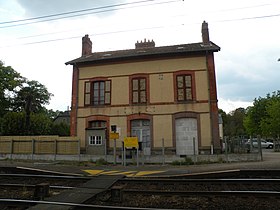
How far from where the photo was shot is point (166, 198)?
22.4 ft

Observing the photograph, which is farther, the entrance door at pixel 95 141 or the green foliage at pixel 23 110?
the green foliage at pixel 23 110

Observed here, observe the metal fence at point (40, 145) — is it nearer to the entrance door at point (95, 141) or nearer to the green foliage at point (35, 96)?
the entrance door at point (95, 141)

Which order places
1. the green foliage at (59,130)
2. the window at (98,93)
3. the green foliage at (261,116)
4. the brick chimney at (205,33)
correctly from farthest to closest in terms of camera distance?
1. the green foliage at (59,130)
2. the green foliage at (261,116)
3. the brick chimney at (205,33)
4. the window at (98,93)

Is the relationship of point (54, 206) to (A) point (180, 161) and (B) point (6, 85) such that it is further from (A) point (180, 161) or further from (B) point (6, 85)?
(B) point (6, 85)

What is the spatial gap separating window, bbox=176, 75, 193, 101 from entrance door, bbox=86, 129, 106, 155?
6895 millimetres

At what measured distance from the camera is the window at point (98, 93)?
21.8 m

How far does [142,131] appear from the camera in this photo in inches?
810

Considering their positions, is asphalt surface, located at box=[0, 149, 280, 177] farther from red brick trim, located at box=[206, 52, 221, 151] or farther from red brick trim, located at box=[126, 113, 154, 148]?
red brick trim, located at box=[126, 113, 154, 148]

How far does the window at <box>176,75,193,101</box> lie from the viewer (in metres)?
20.1

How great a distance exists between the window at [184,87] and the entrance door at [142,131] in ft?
11.4

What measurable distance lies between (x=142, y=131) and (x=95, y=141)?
3.97 metres

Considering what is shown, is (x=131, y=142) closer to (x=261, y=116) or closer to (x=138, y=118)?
(x=138, y=118)

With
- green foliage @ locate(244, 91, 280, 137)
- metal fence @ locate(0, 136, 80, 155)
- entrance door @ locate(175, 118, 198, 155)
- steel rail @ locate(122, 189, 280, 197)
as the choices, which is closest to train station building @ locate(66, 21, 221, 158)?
entrance door @ locate(175, 118, 198, 155)

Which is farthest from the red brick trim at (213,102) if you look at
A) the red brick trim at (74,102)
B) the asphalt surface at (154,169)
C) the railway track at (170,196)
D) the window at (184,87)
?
the red brick trim at (74,102)
